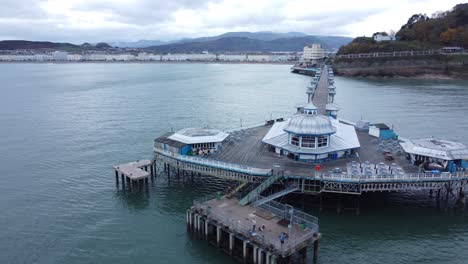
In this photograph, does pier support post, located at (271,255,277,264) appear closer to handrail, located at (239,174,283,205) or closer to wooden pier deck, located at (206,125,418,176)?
handrail, located at (239,174,283,205)

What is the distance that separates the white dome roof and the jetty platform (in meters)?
10.4

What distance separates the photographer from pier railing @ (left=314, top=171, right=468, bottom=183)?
133 ft

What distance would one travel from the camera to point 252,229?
109 ft

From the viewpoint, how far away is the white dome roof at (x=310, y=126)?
45.9 m

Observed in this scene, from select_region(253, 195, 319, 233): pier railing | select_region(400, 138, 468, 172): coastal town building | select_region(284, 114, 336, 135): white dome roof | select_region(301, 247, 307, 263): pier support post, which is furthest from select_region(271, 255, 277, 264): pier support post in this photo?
select_region(400, 138, 468, 172): coastal town building

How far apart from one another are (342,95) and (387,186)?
9418 centimetres

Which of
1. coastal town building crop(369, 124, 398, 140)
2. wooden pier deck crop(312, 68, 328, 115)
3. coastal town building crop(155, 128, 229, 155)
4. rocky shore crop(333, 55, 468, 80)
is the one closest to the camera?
coastal town building crop(155, 128, 229, 155)

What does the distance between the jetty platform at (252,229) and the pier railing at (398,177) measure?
18.0 feet

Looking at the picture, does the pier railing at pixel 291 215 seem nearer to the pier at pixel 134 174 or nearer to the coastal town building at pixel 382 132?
the pier at pixel 134 174

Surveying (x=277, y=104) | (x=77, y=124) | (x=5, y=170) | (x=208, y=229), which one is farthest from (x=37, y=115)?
(x=208, y=229)

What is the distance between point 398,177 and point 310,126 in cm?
1116

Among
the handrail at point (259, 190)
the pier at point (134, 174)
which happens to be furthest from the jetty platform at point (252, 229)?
the pier at point (134, 174)

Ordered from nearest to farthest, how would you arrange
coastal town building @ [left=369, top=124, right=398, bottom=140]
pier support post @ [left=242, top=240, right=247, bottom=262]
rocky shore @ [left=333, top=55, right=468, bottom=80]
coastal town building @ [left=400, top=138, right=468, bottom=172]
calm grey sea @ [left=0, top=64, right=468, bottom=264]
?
pier support post @ [left=242, top=240, right=247, bottom=262]
calm grey sea @ [left=0, top=64, right=468, bottom=264]
coastal town building @ [left=400, top=138, right=468, bottom=172]
coastal town building @ [left=369, top=124, right=398, bottom=140]
rocky shore @ [left=333, top=55, right=468, bottom=80]

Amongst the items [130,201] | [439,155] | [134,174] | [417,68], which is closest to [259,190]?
[130,201]
